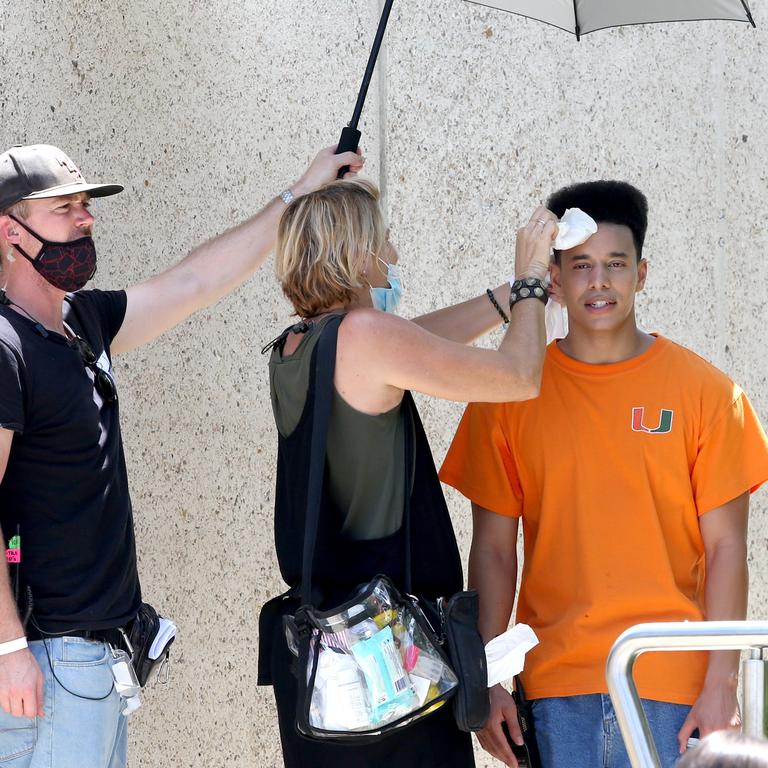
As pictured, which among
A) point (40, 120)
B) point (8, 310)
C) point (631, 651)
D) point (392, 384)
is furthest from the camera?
point (40, 120)

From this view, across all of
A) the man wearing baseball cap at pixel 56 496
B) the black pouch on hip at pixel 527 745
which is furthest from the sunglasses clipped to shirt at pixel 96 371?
the black pouch on hip at pixel 527 745

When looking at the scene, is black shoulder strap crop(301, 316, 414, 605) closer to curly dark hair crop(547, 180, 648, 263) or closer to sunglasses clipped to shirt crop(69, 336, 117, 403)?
sunglasses clipped to shirt crop(69, 336, 117, 403)

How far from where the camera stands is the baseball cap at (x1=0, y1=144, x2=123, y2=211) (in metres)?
2.82

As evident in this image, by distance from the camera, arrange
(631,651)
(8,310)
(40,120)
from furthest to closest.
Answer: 1. (40,120)
2. (8,310)
3. (631,651)

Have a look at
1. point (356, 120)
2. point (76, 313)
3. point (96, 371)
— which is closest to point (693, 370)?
point (356, 120)

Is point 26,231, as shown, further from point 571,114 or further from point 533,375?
point 571,114

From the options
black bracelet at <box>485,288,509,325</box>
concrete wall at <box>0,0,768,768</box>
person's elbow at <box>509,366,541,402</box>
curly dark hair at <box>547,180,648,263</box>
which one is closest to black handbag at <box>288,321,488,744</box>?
person's elbow at <box>509,366,541,402</box>

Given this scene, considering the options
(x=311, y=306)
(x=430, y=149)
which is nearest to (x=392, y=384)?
(x=311, y=306)

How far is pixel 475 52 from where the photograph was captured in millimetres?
4078

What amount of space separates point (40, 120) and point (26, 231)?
1.30m

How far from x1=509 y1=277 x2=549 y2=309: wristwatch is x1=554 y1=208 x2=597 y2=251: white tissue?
0.44 ft

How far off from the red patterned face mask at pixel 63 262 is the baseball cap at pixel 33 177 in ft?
Answer: 0.21

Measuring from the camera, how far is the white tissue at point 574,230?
2.84 metres

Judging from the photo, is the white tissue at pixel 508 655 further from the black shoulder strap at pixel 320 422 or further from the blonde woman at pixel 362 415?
the black shoulder strap at pixel 320 422
